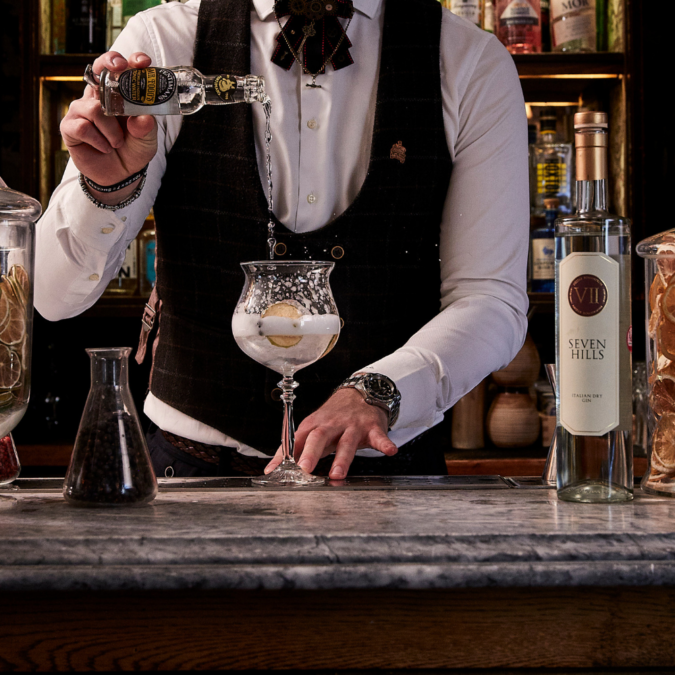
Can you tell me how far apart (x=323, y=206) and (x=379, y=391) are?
1.44ft

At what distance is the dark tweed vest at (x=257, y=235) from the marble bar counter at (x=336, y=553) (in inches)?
27.4

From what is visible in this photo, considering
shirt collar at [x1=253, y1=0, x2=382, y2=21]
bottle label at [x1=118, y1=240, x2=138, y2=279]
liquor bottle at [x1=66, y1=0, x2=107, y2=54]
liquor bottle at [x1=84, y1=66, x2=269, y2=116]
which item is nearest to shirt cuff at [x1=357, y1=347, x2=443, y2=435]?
liquor bottle at [x1=84, y1=66, x2=269, y2=116]

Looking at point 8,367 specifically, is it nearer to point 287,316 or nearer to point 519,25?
point 287,316

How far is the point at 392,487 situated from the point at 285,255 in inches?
22.5

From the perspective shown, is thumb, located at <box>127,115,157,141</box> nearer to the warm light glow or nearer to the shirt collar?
the shirt collar

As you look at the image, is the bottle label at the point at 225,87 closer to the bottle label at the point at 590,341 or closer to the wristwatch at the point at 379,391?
the wristwatch at the point at 379,391

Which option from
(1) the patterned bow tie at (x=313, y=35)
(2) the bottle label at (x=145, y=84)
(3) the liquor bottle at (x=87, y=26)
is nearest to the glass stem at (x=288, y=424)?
(2) the bottle label at (x=145, y=84)

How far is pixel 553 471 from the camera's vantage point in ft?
3.12

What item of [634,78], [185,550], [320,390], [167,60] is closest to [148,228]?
[167,60]

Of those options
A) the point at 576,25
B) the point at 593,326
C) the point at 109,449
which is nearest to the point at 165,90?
the point at 109,449

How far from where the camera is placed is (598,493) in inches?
32.3

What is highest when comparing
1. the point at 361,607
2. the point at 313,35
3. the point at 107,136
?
the point at 313,35

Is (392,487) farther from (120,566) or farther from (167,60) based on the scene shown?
(167,60)

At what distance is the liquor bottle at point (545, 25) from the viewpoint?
2424 millimetres
